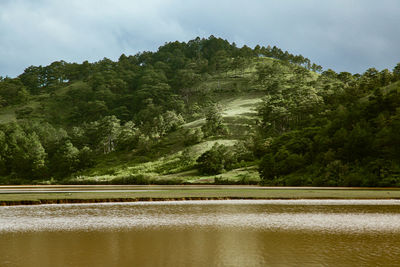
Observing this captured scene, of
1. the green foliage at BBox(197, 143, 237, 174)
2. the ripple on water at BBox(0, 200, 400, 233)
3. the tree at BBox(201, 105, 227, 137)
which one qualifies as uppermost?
the tree at BBox(201, 105, 227, 137)

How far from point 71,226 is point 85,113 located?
159743mm

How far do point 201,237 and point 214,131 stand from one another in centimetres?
9613

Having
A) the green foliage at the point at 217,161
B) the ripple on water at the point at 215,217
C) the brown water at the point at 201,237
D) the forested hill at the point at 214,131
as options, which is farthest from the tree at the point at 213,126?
the brown water at the point at 201,237

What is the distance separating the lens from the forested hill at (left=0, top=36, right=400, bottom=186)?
57.8m

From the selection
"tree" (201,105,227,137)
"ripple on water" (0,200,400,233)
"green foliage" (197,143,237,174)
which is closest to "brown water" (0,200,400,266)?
"ripple on water" (0,200,400,233)

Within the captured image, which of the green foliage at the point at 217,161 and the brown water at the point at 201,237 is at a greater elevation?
the green foliage at the point at 217,161

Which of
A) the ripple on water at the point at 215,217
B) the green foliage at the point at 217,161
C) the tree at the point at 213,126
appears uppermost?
the tree at the point at 213,126

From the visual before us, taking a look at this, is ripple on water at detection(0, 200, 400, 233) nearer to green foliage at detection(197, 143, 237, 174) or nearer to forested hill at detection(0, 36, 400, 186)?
forested hill at detection(0, 36, 400, 186)

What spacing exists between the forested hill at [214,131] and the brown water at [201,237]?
3207cm

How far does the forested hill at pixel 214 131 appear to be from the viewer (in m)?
57.8

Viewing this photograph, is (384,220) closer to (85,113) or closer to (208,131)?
(208,131)

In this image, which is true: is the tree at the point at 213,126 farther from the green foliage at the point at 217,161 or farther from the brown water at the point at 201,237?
the brown water at the point at 201,237

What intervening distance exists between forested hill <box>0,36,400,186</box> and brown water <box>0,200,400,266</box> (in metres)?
32.1

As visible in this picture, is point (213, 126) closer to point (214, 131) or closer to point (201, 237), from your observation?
point (214, 131)
